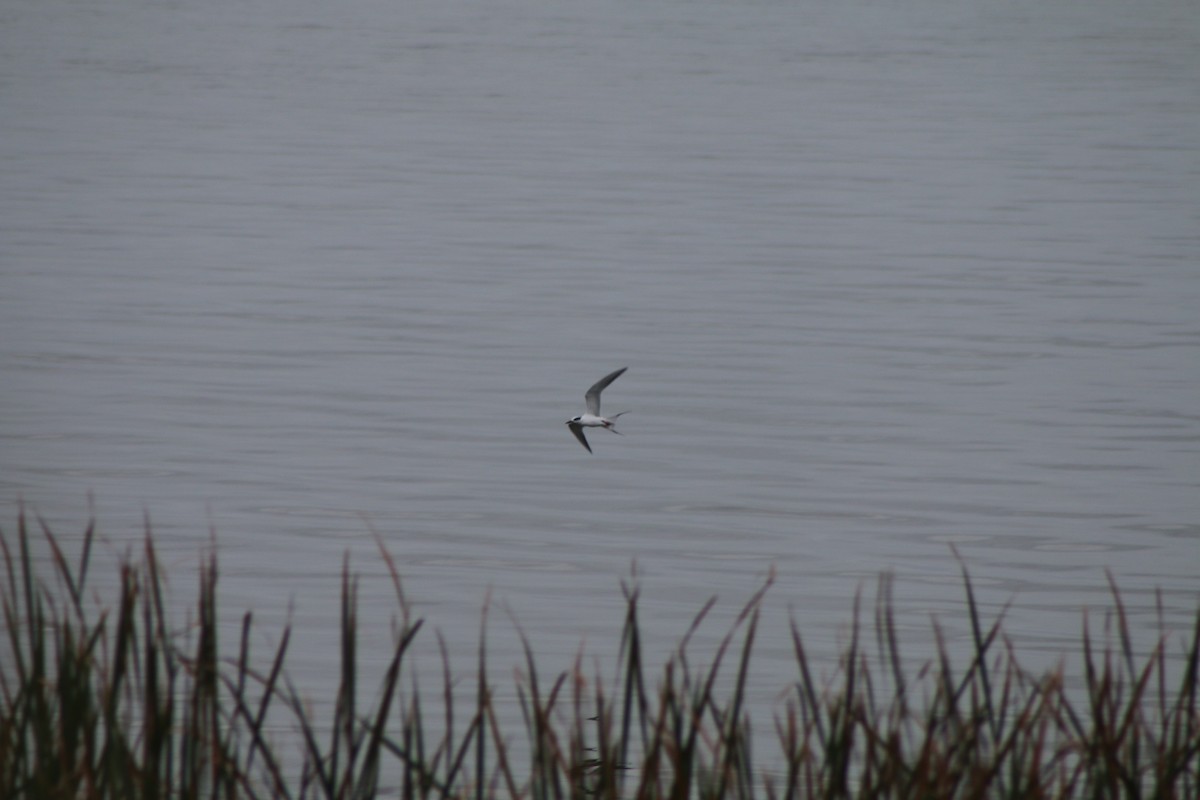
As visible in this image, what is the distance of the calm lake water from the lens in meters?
8.91

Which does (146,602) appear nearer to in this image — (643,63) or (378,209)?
(378,209)

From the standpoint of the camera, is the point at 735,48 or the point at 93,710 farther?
the point at 735,48

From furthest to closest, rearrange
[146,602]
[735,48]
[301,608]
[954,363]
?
[735,48], [954,363], [301,608], [146,602]

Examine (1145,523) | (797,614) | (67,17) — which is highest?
(67,17)

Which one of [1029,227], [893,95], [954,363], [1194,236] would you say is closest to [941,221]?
[1029,227]

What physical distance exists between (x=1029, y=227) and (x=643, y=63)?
1092 inches

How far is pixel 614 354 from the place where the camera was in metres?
14.7

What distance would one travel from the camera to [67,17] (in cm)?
5425

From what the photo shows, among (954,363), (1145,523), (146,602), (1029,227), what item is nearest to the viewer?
(146,602)

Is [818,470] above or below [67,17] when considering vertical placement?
below

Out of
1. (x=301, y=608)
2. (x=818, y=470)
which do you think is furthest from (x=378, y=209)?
(x=301, y=608)

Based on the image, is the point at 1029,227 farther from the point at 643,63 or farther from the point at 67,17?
the point at 67,17

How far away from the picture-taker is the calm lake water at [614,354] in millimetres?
8906

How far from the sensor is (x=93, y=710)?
3693mm
